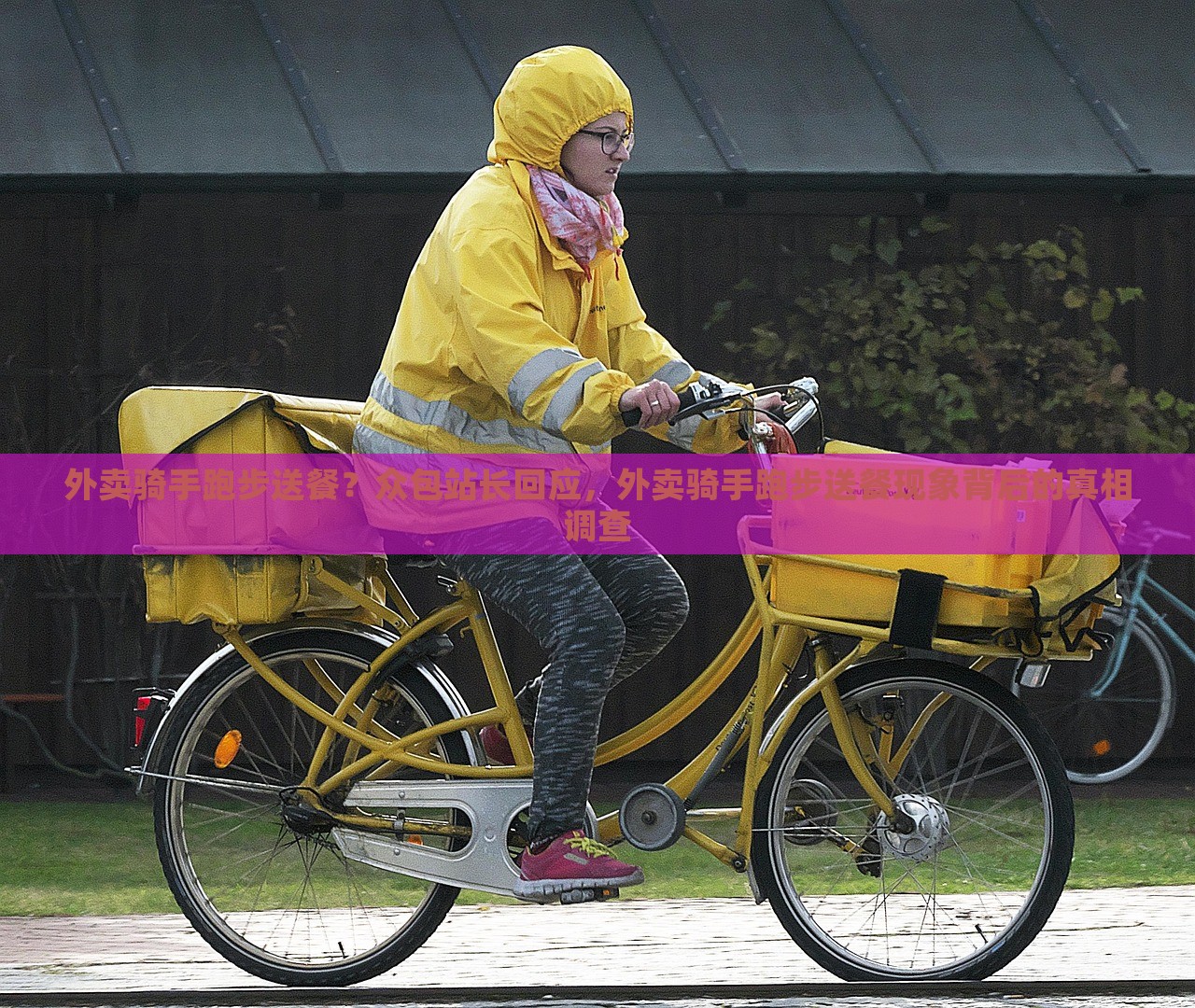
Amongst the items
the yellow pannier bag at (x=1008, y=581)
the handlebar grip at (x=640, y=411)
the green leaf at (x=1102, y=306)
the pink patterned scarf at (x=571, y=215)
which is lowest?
the yellow pannier bag at (x=1008, y=581)

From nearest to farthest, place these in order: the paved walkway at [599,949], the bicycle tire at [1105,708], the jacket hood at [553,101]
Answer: the jacket hood at [553,101] < the paved walkway at [599,949] < the bicycle tire at [1105,708]

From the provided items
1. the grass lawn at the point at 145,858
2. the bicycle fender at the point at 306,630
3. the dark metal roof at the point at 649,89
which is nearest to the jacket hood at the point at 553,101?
the bicycle fender at the point at 306,630

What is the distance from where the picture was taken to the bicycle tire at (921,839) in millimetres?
→ 4309

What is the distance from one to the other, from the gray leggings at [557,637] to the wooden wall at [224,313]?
4041mm

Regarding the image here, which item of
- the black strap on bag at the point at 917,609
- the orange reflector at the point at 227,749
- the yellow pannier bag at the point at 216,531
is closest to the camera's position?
the black strap on bag at the point at 917,609

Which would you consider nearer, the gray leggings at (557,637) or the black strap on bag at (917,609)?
the black strap on bag at (917,609)

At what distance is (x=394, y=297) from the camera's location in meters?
8.53

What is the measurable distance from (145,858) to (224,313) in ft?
8.59

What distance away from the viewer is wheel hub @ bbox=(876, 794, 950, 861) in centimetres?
431

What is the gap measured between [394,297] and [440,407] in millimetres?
4242

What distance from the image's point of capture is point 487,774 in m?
4.48

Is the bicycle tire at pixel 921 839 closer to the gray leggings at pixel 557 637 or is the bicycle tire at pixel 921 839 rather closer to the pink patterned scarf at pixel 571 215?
the gray leggings at pixel 557 637

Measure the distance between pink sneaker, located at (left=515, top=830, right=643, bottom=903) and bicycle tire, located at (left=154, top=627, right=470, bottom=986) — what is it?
377 mm

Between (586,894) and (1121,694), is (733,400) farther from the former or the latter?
(1121,694)
